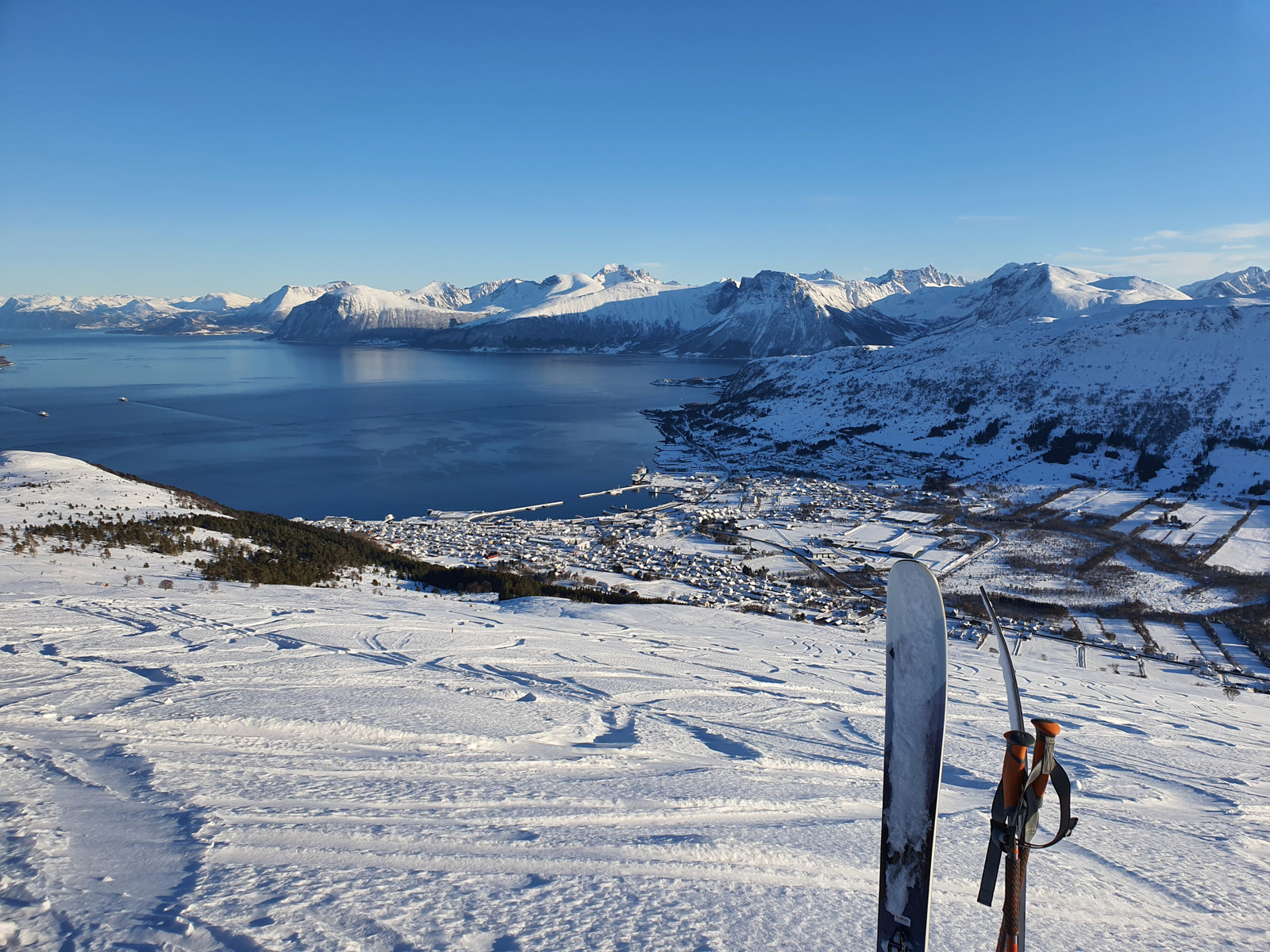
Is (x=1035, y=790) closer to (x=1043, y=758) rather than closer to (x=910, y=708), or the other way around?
(x=1043, y=758)

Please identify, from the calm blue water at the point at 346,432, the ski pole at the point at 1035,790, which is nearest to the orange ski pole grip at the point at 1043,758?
the ski pole at the point at 1035,790

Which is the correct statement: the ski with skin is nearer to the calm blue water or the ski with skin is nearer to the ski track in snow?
the ski track in snow

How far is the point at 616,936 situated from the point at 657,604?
13.9 m

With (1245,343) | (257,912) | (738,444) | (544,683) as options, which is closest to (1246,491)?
(1245,343)

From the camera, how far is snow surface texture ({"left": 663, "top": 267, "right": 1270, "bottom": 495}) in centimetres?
5788

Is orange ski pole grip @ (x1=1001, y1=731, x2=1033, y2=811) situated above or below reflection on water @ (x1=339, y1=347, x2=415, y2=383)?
below

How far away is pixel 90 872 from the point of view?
3.62 meters

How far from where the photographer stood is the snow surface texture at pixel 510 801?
11.5 ft

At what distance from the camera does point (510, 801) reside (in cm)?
486

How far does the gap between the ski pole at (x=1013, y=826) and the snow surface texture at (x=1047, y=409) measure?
58.5 m

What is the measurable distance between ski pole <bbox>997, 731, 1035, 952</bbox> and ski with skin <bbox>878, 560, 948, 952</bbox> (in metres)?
0.31

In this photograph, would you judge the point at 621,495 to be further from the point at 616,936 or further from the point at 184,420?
the point at 184,420

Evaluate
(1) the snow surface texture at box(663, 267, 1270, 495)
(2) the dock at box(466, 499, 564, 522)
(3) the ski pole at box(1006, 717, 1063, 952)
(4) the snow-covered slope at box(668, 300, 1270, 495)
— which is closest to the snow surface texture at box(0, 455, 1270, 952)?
(3) the ski pole at box(1006, 717, 1063, 952)

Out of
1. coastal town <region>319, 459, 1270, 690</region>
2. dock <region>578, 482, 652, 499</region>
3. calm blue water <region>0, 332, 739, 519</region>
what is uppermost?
calm blue water <region>0, 332, 739, 519</region>
